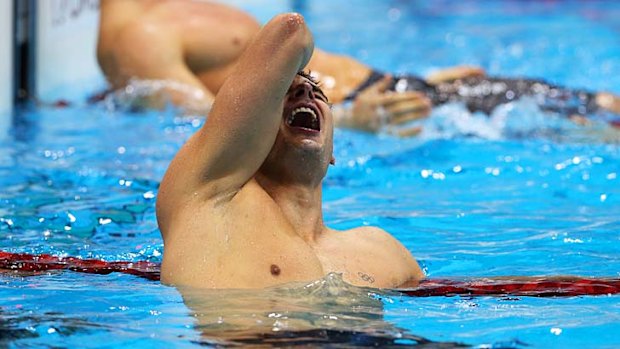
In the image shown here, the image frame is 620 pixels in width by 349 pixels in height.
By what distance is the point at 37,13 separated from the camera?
221 inches

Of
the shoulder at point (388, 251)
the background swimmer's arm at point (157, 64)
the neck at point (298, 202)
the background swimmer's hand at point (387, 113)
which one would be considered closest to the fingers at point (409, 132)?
the background swimmer's hand at point (387, 113)

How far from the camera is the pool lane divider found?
2.48 m

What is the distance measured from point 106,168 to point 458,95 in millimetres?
1760

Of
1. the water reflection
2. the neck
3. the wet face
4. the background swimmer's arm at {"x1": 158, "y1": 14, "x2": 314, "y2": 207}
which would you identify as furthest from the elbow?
the water reflection

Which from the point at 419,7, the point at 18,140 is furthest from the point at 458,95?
the point at 419,7

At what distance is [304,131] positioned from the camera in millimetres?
2334

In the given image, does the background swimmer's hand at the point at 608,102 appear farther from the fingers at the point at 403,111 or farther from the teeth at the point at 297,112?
the teeth at the point at 297,112

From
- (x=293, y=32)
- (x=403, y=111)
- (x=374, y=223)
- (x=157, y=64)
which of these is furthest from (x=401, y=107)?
(x=293, y=32)

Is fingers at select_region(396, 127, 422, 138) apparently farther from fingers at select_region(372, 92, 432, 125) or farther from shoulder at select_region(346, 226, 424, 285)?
shoulder at select_region(346, 226, 424, 285)

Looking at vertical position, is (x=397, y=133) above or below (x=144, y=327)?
above

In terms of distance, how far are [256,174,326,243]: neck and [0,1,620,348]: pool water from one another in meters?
0.19

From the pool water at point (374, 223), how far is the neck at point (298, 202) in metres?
0.19

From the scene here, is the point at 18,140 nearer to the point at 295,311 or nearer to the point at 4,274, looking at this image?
the point at 4,274

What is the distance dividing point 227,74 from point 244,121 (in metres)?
2.83
